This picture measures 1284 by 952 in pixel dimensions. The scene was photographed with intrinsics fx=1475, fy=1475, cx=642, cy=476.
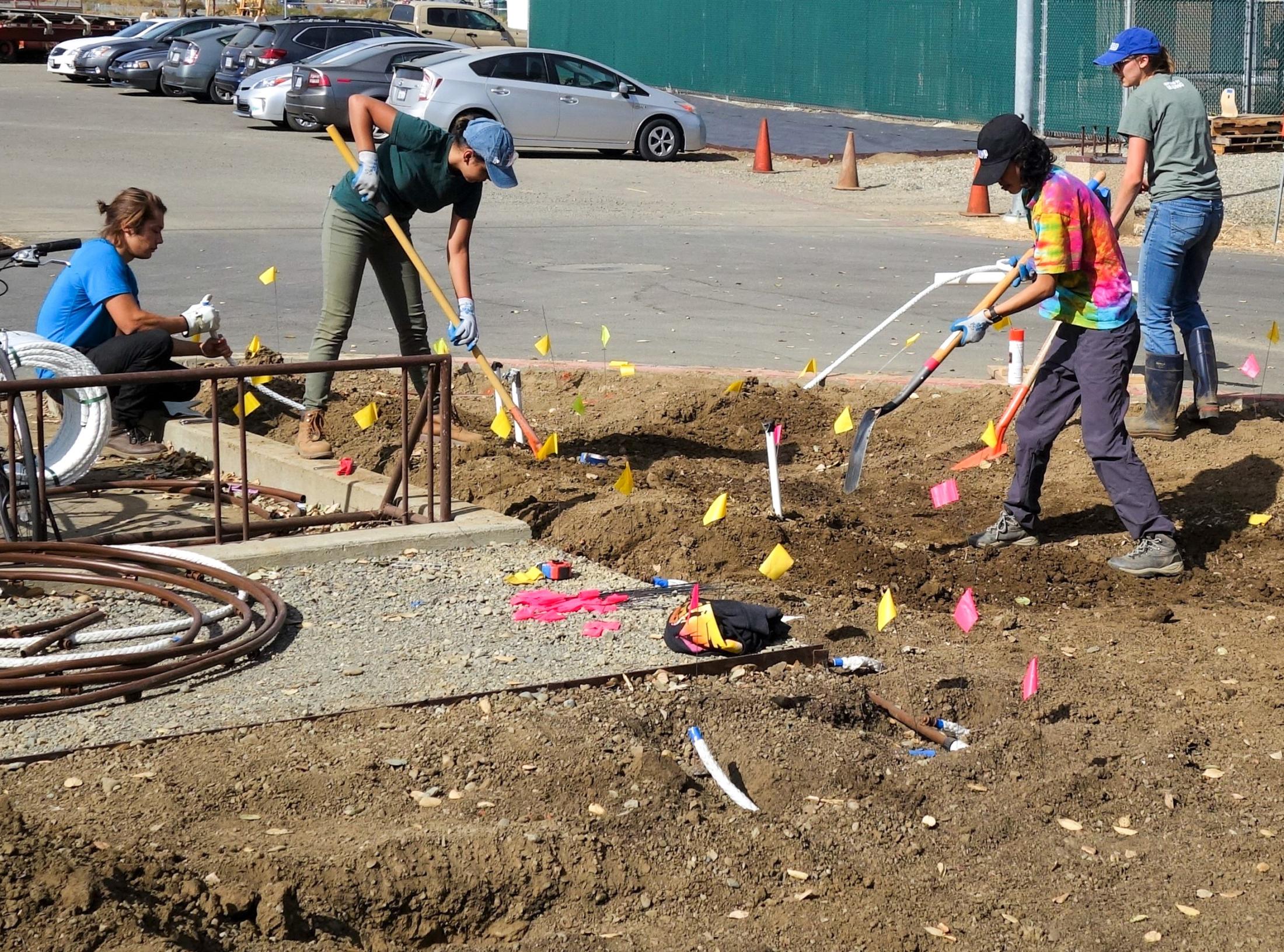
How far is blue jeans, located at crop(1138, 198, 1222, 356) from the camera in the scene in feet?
24.7

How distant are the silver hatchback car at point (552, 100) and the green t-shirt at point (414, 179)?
1500 centimetres

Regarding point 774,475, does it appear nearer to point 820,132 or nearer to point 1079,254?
point 1079,254

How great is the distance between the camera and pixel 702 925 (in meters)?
3.56

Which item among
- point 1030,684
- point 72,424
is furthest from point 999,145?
point 72,424

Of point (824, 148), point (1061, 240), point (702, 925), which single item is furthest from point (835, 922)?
point (824, 148)

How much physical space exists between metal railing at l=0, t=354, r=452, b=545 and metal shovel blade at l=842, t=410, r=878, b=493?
1.69m

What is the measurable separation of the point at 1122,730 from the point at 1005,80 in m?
27.6

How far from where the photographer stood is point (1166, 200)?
24.9 feet

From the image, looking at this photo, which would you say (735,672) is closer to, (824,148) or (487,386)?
(487,386)

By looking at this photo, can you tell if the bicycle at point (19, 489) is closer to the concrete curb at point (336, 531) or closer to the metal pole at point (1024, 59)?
the concrete curb at point (336, 531)

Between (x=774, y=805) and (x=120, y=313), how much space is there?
4580 millimetres

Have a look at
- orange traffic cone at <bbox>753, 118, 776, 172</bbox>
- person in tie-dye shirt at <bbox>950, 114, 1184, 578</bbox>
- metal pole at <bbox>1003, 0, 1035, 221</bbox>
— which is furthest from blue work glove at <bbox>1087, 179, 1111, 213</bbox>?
orange traffic cone at <bbox>753, 118, 776, 172</bbox>

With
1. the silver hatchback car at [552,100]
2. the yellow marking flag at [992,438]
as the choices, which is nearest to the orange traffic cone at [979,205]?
the silver hatchback car at [552,100]

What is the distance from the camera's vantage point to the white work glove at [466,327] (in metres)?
7.05
